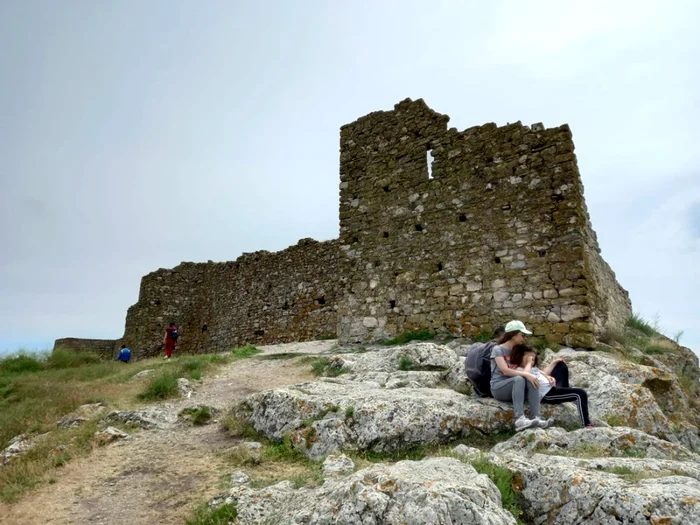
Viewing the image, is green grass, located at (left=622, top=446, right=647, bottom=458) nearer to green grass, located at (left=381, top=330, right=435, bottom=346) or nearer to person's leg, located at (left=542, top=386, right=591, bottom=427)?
person's leg, located at (left=542, top=386, right=591, bottom=427)

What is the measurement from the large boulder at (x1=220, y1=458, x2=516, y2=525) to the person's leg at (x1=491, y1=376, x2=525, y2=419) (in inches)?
75.7

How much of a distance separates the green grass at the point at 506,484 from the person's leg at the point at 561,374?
258 cm

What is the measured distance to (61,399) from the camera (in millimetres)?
8844

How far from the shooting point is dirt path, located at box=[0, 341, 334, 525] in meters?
4.66

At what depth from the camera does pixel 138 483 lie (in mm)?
5328

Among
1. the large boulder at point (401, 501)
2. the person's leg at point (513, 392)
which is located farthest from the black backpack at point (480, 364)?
the large boulder at point (401, 501)

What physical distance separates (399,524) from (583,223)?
798cm

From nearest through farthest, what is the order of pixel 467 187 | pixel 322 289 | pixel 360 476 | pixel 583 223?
pixel 360 476
pixel 583 223
pixel 467 187
pixel 322 289

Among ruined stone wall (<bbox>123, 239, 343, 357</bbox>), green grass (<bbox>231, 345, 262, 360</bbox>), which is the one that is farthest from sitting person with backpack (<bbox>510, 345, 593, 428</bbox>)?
ruined stone wall (<bbox>123, 239, 343, 357</bbox>)

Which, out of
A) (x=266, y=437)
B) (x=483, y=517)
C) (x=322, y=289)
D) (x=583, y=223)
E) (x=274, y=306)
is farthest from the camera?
(x=274, y=306)

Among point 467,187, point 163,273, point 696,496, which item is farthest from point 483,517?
point 163,273

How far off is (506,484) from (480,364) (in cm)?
255

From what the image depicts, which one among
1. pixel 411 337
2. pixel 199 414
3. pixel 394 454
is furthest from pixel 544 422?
pixel 411 337

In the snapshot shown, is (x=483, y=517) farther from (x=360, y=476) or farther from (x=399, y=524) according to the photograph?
(x=360, y=476)
